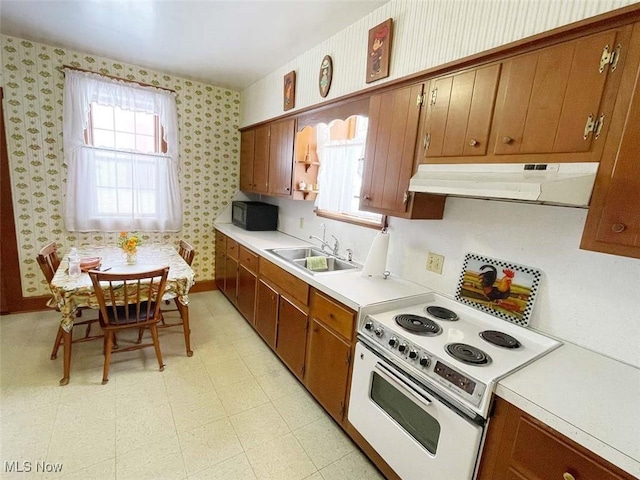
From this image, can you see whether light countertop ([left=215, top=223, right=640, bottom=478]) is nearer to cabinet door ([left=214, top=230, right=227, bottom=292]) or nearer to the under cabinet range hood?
the under cabinet range hood

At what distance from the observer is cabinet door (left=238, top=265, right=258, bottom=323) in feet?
9.41

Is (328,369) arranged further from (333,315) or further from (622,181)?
(622,181)

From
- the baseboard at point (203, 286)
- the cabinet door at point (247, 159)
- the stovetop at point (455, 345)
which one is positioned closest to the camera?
the stovetop at point (455, 345)

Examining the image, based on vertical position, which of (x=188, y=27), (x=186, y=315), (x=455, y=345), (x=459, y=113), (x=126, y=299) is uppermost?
(x=188, y=27)

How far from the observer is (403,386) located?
131 cm

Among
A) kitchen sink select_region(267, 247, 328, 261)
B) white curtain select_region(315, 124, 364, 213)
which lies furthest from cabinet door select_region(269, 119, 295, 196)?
kitchen sink select_region(267, 247, 328, 261)

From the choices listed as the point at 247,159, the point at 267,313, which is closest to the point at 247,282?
the point at 267,313

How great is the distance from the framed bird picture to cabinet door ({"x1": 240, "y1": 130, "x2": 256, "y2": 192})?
2589mm

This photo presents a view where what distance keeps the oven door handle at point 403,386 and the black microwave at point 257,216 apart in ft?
7.88

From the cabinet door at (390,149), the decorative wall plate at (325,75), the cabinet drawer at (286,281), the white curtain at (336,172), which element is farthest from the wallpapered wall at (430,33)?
the cabinet drawer at (286,281)

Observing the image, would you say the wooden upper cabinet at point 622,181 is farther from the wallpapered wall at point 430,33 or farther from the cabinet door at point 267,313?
the cabinet door at point 267,313

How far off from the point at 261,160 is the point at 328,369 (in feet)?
7.66

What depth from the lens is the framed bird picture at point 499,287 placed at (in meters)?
1.48

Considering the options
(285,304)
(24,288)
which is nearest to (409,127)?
(285,304)
